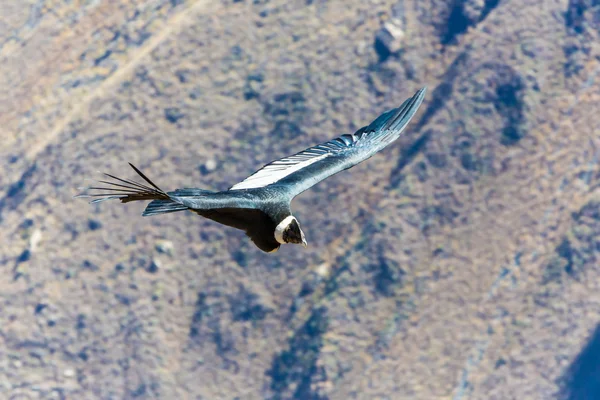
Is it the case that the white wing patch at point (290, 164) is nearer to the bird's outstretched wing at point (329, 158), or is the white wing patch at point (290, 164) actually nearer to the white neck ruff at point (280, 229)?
the bird's outstretched wing at point (329, 158)

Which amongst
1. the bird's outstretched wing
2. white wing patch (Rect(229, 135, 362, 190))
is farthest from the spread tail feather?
white wing patch (Rect(229, 135, 362, 190))

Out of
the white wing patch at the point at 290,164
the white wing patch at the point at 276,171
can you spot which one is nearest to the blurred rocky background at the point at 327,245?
the white wing patch at the point at 290,164

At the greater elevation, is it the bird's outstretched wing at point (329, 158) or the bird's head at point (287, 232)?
the bird's head at point (287, 232)

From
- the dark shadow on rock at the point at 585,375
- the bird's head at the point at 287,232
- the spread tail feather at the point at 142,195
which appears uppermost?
the spread tail feather at the point at 142,195

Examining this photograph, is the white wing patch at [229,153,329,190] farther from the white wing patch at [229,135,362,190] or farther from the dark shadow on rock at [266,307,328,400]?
the dark shadow on rock at [266,307,328,400]

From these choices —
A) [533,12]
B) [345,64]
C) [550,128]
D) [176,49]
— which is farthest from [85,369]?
[533,12]

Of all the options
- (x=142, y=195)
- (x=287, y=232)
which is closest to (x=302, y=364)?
(x=287, y=232)
